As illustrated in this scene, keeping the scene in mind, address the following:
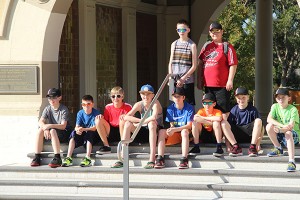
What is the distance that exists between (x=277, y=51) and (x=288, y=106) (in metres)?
36.2

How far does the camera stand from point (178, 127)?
12.2 meters

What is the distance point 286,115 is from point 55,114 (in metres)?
3.76

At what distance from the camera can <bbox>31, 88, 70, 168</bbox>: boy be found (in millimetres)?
12725

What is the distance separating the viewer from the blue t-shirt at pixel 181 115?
12.3m

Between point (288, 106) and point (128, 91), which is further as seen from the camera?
point (128, 91)

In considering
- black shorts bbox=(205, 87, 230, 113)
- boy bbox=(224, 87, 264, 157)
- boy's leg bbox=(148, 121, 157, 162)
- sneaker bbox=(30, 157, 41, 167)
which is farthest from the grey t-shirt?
boy bbox=(224, 87, 264, 157)

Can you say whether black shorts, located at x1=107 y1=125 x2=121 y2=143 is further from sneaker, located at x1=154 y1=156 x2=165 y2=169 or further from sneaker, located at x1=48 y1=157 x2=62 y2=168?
sneaker, located at x1=154 y1=156 x2=165 y2=169

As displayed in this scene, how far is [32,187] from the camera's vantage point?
12.3m

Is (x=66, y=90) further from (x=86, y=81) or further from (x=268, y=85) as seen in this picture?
(x=268, y=85)


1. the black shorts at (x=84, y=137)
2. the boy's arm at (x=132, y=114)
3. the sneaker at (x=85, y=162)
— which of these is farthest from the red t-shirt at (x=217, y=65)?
the sneaker at (x=85, y=162)

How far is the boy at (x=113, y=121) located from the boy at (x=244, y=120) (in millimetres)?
1729

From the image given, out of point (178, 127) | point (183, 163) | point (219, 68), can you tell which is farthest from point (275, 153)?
point (219, 68)

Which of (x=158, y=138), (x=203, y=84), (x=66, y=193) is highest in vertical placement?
(x=203, y=84)

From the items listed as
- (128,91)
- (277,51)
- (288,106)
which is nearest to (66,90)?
(128,91)
